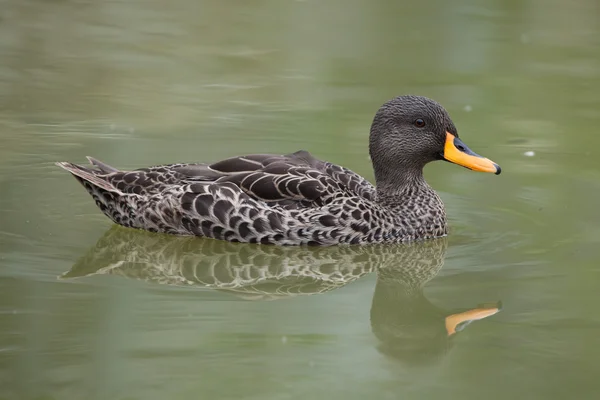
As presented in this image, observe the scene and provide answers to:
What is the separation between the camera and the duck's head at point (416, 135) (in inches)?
379

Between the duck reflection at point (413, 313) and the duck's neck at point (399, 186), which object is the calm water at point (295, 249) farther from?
the duck's neck at point (399, 186)

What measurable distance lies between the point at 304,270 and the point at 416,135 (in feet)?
5.36

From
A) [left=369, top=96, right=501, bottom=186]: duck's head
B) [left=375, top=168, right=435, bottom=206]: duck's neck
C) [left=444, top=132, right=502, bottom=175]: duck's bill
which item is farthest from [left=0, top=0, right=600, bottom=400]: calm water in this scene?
[left=369, top=96, right=501, bottom=186]: duck's head

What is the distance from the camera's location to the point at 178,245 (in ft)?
30.4

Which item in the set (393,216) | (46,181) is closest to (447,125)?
(393,216)

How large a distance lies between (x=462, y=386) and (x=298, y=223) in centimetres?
286

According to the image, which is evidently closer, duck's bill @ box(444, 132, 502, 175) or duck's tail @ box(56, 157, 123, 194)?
duck's bill @ box(444, 132, 502, 175)

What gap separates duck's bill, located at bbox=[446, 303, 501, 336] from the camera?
7594mm

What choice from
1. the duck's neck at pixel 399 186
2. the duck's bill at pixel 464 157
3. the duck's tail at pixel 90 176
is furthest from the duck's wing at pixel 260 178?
the duck's bill at pixel 464 157

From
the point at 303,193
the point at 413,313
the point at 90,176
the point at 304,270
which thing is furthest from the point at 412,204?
the point at 90,176

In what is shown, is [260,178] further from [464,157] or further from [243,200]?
[464,157]

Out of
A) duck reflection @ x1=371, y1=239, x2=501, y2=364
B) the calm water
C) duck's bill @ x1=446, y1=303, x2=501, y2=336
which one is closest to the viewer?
the calm water

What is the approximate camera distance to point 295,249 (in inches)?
364

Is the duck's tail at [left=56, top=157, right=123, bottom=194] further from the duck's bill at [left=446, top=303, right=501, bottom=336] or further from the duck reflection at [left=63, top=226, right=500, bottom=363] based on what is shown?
the duck's bill at [left=446, top=303, right=501, bottom=336]
